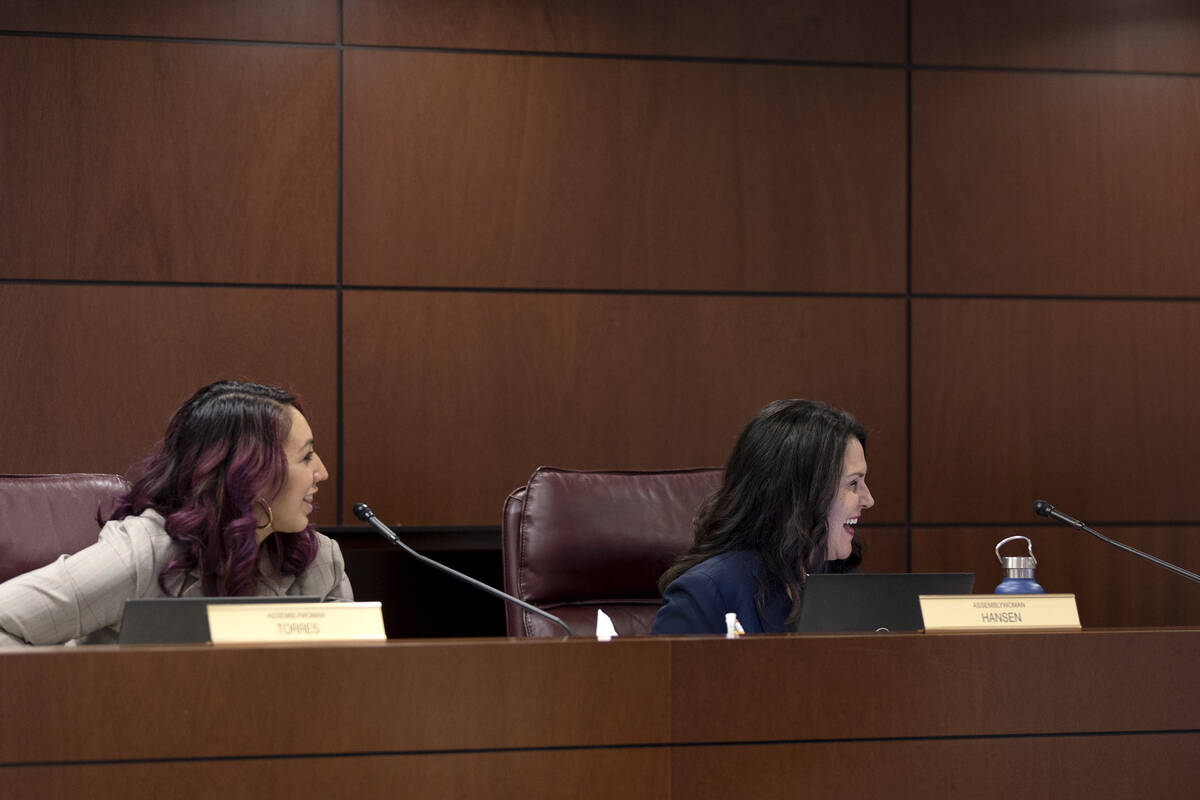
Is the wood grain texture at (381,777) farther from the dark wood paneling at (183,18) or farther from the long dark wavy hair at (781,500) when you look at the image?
the dark wood paneling at (183,18)

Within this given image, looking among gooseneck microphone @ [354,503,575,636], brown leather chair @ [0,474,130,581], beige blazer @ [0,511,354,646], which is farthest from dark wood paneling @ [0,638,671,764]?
brown leather chair @ [0,474,130,581]

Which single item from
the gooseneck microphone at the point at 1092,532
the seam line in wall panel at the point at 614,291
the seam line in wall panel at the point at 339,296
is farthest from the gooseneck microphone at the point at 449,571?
the seam line in wall panel at the point at 614,291

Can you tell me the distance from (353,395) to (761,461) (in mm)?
1307

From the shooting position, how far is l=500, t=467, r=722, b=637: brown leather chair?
2520 mm

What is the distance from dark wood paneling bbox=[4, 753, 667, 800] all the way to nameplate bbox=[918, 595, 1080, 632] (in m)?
0.38

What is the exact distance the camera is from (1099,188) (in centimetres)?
353

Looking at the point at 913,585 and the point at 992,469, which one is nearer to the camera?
the point at 913,585

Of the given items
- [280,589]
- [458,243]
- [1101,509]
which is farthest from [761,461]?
[1101,509]

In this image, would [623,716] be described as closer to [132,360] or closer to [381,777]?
[381,777]

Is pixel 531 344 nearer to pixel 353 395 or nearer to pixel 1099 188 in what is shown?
pixel 353 395

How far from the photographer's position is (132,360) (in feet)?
10.4

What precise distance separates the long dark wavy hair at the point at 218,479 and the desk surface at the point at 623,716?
3.39ft

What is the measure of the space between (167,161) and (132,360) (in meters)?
0.51

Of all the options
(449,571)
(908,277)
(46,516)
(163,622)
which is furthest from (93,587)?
(908,277)
